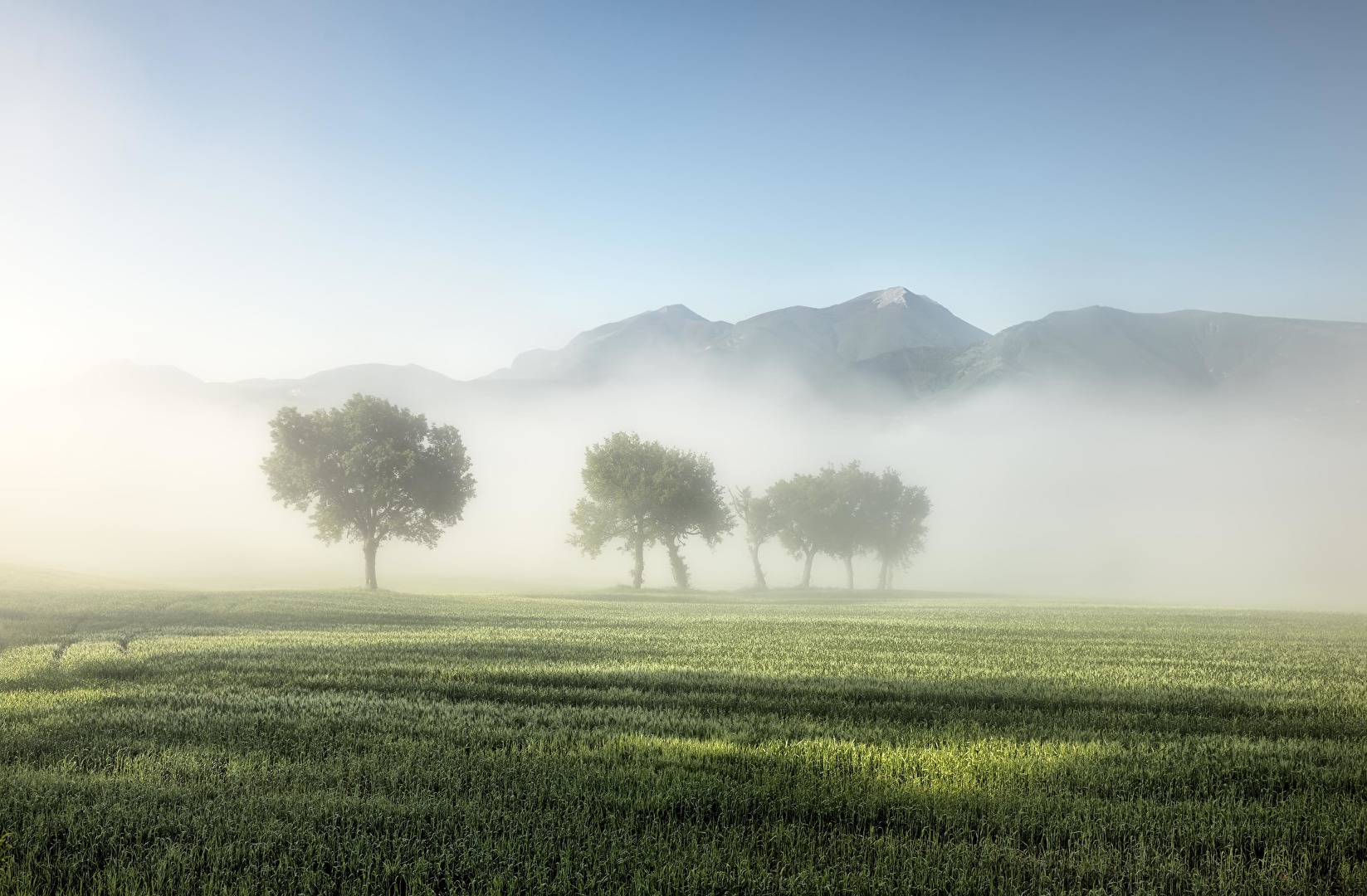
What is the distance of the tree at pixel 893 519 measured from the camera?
107312mm

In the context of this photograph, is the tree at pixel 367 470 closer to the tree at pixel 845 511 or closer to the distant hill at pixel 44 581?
the distant hill at pixel 44 581

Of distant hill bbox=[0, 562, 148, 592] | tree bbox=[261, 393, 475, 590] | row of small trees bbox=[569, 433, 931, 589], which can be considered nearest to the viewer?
distant hill bbox=[0, 562, 148, 592]

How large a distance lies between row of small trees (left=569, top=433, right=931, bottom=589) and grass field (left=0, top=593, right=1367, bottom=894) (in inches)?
2250

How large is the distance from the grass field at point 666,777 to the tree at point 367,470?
4466cm

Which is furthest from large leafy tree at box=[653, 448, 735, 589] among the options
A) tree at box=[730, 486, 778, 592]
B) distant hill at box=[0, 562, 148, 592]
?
distant hill at box=[0, 562, 148, 592]

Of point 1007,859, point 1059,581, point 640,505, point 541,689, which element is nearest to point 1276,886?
point 1007,859

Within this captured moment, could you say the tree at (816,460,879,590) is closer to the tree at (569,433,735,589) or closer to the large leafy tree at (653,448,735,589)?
the large leafy tree at (653,448,735,589)

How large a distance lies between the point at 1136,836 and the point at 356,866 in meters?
5.43

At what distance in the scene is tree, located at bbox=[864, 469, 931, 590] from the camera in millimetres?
107312

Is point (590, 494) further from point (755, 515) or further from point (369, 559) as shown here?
point (755, 515)

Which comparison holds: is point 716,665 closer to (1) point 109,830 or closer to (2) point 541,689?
(2) point 541,689

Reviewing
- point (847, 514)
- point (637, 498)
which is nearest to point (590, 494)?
point (637, 498)

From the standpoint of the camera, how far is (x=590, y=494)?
245ft

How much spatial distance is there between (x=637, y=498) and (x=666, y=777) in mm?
64629
